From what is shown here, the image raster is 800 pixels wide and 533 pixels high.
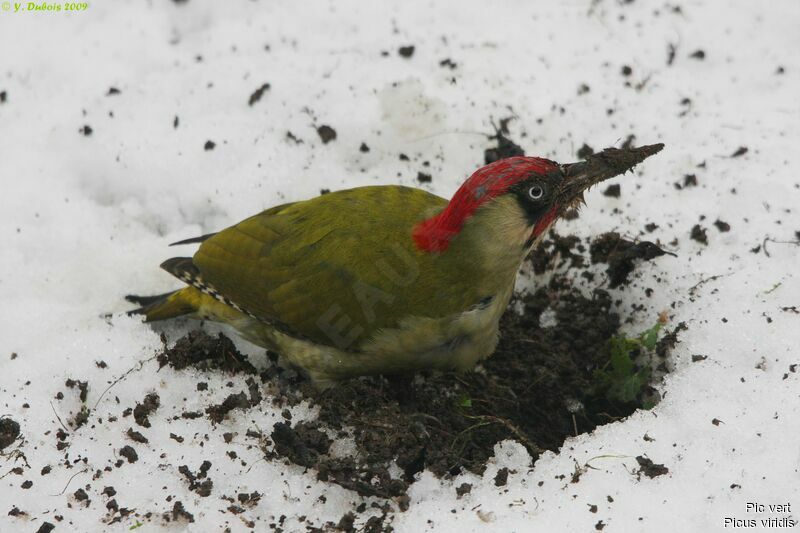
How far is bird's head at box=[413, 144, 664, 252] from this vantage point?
3314 millimetres

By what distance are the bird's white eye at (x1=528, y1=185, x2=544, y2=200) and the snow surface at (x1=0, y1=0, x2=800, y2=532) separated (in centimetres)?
86

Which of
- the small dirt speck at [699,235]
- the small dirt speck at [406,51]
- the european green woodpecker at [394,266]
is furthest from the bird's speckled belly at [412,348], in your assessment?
the small dirt speck at [406,51]

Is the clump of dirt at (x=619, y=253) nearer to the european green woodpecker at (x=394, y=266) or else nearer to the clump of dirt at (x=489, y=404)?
the clump of dirt at (x=489, y=404)

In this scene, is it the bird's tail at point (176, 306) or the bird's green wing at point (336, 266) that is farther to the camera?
the bird's tail at point (176, 306)

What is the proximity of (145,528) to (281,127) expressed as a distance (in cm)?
246

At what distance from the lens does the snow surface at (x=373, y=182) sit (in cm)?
305

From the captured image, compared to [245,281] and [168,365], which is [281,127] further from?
[168,365]

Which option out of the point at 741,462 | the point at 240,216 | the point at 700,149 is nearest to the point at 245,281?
the point at 240,216

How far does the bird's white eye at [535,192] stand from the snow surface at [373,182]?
86cm

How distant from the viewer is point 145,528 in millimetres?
3008

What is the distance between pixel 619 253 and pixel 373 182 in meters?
1.39

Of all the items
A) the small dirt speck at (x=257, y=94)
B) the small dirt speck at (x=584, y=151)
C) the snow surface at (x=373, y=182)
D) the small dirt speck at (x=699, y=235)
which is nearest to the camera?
the snow surface at (x=373, y=182)

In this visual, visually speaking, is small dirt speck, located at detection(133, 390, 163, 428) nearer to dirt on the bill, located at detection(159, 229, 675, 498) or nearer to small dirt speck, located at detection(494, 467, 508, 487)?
dirt on the bill, located at detection(159, 229, 675, 498)

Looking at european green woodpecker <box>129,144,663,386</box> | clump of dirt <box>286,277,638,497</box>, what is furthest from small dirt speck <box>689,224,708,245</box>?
european green woodpecker <box>129,144,663,386</box>
